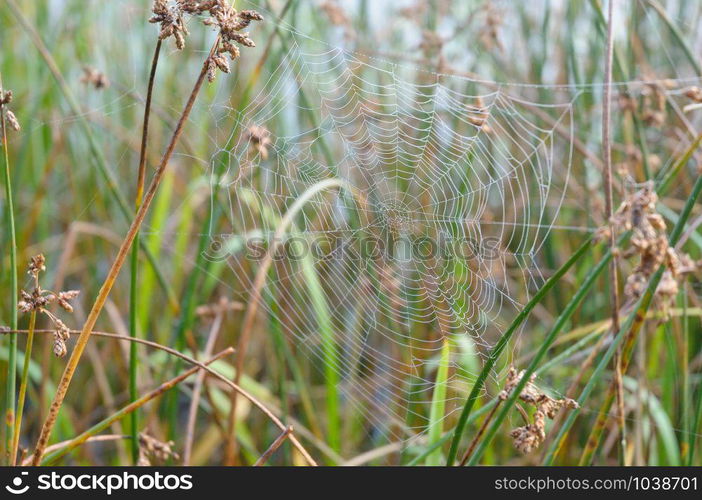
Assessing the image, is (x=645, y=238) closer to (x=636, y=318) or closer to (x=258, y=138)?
(x=636, y=318)

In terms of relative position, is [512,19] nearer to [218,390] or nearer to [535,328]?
[535,328]

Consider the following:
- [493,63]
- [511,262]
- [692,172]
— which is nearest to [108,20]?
[493,63]

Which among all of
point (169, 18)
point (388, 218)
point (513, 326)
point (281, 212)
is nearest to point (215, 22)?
point (169, 18)

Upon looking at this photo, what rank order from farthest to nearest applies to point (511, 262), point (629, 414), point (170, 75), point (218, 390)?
point (170, 75)
point (511, 262)
point (218, 390)
point (629, 414)
